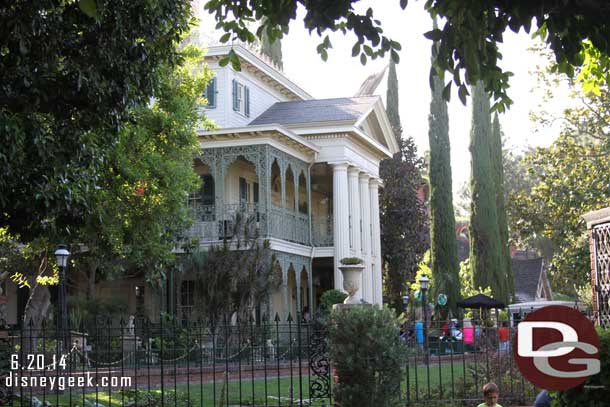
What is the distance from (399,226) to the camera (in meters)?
44.5

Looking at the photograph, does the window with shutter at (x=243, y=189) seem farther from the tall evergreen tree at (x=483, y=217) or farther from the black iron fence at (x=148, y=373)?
the tall evergreen tree at (x=483, y=217)

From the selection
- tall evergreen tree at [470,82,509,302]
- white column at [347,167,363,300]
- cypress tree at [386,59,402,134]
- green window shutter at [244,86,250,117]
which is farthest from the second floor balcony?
cypress tree at [386,59,402,134]

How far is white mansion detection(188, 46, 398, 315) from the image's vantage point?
28766mm

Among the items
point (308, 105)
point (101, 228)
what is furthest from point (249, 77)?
point (101, 228)

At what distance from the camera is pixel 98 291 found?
31.8m

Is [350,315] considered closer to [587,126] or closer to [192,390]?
[192,390]

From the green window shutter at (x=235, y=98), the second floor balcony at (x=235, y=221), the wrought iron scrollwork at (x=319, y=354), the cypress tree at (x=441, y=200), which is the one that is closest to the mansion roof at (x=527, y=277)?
the cypress tree at (x=441, y=200)

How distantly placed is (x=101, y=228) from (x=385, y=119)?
67.0ft

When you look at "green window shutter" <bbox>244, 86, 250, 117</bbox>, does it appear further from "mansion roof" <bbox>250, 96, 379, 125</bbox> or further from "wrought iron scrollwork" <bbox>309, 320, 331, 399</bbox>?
"wrought iron scrollwork" <bbox>309, 320, 331, 399</bbox>

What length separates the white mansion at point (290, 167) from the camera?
94.4 feet

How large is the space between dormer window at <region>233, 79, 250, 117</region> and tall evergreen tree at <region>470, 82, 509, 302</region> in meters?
12.2

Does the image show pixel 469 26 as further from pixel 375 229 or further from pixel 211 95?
pixel 375 229

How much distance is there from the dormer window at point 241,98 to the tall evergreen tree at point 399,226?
1322cm

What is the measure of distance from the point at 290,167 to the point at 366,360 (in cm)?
2027
